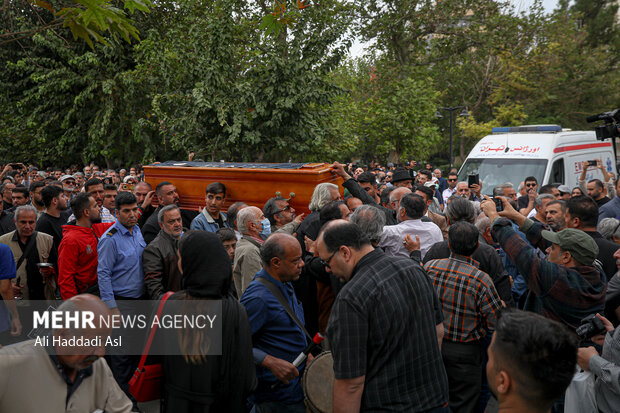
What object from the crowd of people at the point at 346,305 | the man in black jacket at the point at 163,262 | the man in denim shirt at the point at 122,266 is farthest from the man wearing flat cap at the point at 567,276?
the man in denim shirt at the point at 122,266

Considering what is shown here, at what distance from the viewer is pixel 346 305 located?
256 cm

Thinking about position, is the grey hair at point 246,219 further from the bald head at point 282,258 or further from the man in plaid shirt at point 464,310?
the man in plaid shirt at point 464,310

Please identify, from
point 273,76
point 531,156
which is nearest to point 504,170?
point 531,156

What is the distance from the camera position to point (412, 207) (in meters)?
4.87

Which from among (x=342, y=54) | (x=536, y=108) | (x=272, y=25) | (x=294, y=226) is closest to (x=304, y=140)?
(x=342, y=54)

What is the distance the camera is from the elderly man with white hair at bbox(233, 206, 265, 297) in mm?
4359

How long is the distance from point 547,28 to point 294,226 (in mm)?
27140

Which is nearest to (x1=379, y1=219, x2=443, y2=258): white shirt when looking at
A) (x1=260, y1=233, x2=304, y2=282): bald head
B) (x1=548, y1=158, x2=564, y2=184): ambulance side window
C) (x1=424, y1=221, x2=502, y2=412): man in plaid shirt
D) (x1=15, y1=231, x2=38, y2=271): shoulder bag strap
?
(x1=424, y1=221, x2=502, y2=412): man in plaid shirt

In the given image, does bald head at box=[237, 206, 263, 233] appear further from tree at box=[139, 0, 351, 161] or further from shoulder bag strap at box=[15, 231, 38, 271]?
tree at box=[139, 0, 351, 161]

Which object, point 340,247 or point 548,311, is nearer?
point 340,247

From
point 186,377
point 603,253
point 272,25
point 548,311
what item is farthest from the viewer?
point 603,253

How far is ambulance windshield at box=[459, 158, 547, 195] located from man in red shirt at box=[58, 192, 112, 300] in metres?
8.93

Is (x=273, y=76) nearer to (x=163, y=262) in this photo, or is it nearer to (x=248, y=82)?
(x=248, y=82)

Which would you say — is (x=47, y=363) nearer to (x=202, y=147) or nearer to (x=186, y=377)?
(x=186, y=377)
